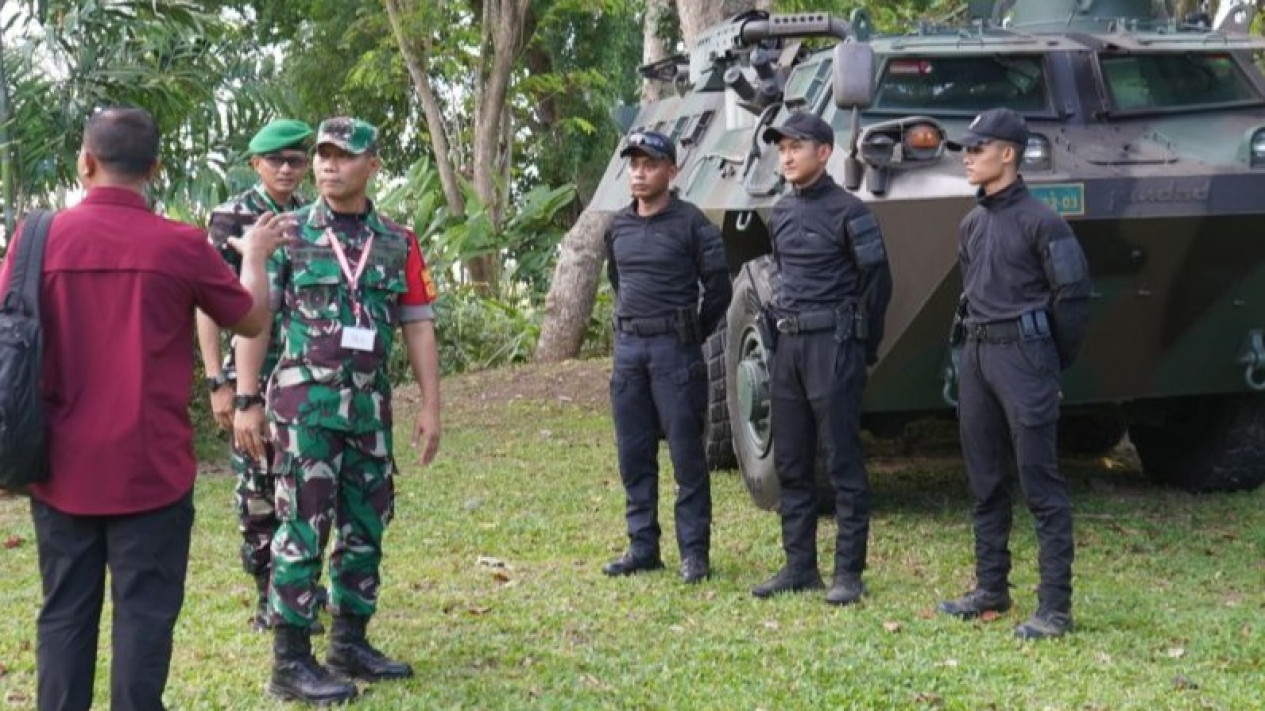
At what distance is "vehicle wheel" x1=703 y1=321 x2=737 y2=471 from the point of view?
931cm

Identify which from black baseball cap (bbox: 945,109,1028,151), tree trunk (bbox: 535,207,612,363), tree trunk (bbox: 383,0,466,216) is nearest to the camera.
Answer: black baseball cap (bbox: 945,109,1028,151)

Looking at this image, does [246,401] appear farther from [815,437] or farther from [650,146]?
[815,437]

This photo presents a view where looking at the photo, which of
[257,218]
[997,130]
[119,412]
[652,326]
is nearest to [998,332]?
[997,130]

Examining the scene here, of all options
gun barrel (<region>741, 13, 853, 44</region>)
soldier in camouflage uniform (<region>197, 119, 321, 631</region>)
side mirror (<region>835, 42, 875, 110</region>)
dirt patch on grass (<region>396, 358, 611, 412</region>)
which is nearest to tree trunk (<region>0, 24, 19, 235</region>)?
gun barrel (<region>741, 13, 853, 44</region>)

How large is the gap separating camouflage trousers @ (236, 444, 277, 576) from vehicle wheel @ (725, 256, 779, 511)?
8.93 ft

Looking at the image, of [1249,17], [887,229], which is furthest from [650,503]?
[1249,17]

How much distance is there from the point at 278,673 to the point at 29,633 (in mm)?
1473

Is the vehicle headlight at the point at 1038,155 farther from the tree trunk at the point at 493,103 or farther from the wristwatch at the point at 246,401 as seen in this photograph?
the tree trunk at the point at 493,103

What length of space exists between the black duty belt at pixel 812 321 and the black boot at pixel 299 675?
2213 millimetres

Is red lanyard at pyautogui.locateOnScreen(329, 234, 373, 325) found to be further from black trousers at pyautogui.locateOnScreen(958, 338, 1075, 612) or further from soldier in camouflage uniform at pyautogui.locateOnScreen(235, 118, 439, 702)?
black trousers at pyautogui.locateOnScreen(958, 338, 1075, 612)

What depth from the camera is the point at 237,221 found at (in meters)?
5.82

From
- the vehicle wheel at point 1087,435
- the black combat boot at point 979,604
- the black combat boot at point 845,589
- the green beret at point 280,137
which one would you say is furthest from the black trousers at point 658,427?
the vehicle wheel at point 1087,435

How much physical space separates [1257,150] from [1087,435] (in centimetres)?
337

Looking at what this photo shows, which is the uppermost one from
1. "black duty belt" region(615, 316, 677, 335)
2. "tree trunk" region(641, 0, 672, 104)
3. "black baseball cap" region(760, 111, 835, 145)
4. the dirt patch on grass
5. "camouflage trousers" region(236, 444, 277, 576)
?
"tree trunk" region(641, 0, 672, 104)
